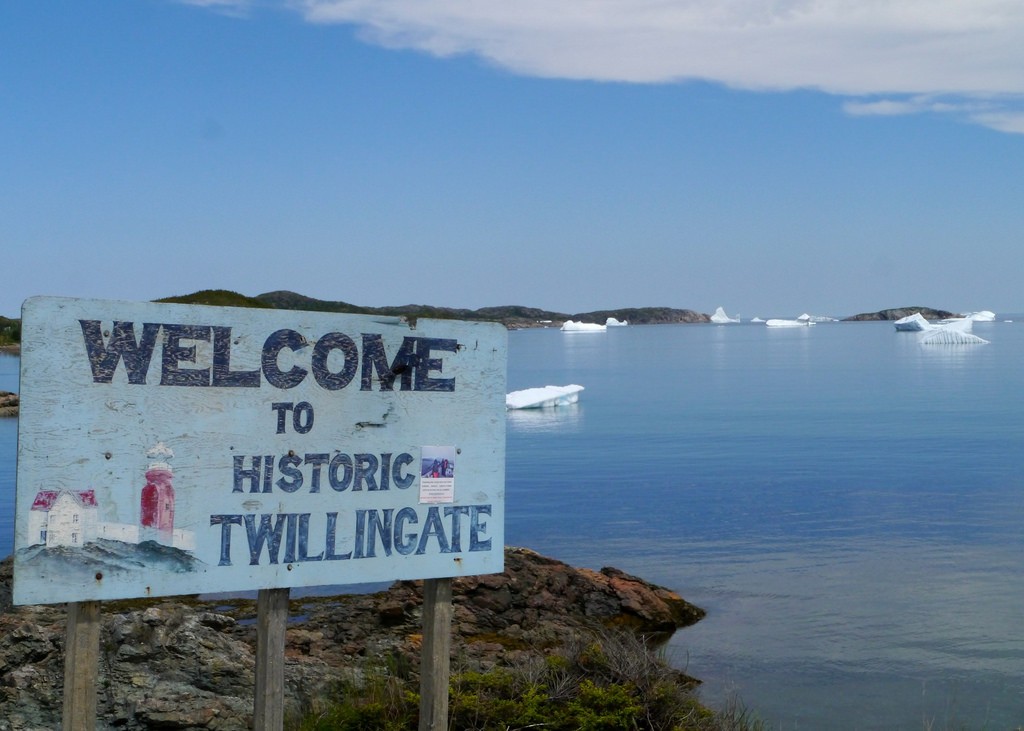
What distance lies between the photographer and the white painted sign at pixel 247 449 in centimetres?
A: 452

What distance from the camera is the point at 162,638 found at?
7.33 m

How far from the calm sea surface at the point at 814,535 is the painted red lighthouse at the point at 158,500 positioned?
612cm

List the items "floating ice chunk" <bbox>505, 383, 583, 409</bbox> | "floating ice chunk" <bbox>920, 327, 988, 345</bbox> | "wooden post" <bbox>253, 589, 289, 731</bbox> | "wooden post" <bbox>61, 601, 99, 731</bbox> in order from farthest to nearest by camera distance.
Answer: "floating ice chunk" <bbox>920, 327, 988, 345</bbox> → "floating ice chunk" <bbox>505, 383, 583, 409</bbox> → "wooden post" <bbox>253, 589, 289, 731</bbox> → "wooden post" <bbox>61, 601, 99, 731</bbox>

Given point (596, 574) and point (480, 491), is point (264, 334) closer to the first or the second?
point (480, 491)

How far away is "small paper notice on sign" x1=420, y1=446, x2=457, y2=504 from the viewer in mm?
5188

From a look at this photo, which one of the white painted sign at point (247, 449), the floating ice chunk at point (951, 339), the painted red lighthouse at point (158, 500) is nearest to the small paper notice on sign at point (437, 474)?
the white painted sign at point (247, 449)

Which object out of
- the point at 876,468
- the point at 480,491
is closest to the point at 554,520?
the point at 876,468

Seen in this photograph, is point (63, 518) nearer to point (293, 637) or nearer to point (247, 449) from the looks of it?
point (247, 449)

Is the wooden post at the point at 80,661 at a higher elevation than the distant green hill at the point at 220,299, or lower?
lower

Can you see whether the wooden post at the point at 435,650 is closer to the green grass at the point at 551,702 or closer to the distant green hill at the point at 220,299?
the green grass at the point at 551,702

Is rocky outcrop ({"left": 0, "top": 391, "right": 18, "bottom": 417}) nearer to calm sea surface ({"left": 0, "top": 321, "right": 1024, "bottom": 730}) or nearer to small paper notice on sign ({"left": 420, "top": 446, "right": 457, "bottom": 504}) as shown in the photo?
calm sea surface ({"left": 0, "top": 321, "right": 1024, "bottom": 730})

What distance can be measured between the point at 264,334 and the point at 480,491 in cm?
126

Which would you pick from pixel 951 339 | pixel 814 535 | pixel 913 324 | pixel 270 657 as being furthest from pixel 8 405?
pixel 913 324

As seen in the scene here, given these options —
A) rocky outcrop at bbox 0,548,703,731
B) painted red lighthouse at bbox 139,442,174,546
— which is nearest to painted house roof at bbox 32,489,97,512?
painted red lighthouse at bbox 139,442,174,546
